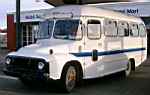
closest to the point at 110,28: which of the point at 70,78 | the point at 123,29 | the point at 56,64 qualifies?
the point at 123,29

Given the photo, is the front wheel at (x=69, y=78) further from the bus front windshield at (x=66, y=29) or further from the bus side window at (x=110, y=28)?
the bus side window at (x=110, y=28)

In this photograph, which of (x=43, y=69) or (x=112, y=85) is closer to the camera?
(x=43, y=69)

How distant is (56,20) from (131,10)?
18.6 m

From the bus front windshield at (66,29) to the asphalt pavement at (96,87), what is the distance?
147 cm

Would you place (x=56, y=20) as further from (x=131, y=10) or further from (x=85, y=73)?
(x=131, y=10)

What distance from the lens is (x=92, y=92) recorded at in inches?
503

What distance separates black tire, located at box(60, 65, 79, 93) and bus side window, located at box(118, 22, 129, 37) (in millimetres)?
3591

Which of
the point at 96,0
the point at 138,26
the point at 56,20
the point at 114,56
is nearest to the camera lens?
the point at 56,20

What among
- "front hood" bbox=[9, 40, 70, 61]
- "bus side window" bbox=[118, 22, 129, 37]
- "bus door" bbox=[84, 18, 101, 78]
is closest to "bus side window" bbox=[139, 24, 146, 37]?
"bus side window" bbox=[118, 22, 129, 37]

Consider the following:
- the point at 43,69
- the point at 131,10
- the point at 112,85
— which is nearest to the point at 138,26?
the point at 112,85

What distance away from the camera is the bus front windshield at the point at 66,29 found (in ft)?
43.2

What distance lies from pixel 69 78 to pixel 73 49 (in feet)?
2.87

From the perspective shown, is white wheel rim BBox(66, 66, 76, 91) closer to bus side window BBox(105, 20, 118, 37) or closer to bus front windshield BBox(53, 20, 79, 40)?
bus front windshield BBox(53, 20, 79, 40)

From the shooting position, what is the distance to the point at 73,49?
1287 centimetres
